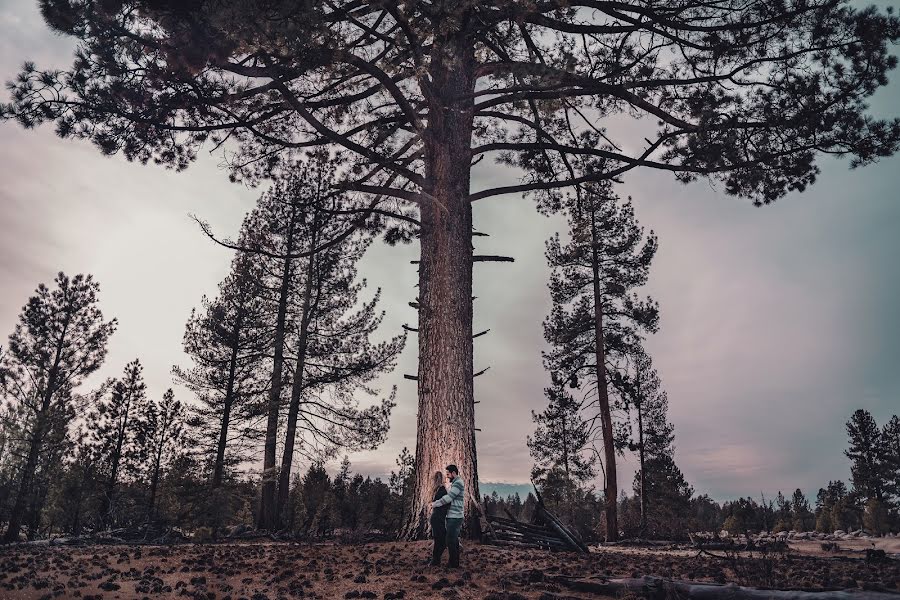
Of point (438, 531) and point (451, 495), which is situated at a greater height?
point (451, 495)

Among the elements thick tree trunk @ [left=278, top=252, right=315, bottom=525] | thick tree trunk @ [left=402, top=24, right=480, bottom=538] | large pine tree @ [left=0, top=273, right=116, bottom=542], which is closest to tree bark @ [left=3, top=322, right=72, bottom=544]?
large pine tree @ [left=0, top=273, right=116, bottom=542]

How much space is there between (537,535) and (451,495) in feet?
9.60

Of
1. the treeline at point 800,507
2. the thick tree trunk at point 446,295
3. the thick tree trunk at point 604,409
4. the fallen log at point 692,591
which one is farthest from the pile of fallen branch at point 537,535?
the treeline at point 800,507

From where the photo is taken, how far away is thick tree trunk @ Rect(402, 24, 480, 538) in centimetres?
748

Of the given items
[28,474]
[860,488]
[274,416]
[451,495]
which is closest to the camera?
[451,495]

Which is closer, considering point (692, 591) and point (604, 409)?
point (692, 591)

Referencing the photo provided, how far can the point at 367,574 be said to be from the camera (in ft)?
16.9

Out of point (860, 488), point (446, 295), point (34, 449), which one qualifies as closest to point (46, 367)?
point (34, 449)

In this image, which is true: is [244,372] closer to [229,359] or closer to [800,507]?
[229,359]

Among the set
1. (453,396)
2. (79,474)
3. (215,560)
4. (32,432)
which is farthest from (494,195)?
(79,474)

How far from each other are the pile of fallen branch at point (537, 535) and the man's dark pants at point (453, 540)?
1.82 meters

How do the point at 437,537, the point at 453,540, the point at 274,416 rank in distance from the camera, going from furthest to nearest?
the point at 274,416
the point at 437,537
the point at 453,540

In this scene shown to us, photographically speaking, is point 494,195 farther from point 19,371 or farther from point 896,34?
point 19,371

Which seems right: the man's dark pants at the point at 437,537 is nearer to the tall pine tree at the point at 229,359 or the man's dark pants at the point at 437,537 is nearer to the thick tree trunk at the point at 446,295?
the thick tree trunk at the point at 446,295
